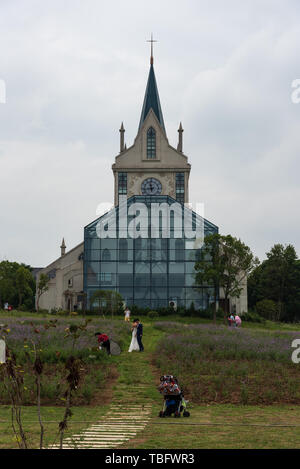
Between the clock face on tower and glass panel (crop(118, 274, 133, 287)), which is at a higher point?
the clock face on tower

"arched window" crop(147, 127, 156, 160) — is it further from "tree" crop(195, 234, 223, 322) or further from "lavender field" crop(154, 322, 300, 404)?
"lavender field" crop(154, 322, 300, 404)

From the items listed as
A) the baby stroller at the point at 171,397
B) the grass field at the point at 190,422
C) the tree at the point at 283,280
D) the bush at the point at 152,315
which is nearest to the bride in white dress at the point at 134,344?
the grass field at the point at 190,422

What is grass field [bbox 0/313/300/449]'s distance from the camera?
9.84 meters

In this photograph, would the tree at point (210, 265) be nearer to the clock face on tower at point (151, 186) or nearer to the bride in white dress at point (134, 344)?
the bride in white dress at point (134, 344)

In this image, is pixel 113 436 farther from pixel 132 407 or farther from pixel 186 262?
pixel 186 262

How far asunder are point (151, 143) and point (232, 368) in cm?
6120

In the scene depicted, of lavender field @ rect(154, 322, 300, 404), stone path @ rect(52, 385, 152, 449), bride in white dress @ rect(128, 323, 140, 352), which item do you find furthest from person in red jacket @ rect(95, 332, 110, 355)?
stone path @ rect(52, 385, 152, 449)

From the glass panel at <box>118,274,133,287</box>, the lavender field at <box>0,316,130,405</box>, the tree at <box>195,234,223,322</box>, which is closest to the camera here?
the lavender field at <box>0,316,130,405</box>

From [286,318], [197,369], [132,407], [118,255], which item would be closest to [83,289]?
[118,255]

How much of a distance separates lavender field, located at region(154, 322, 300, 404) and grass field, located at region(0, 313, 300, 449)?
22cm

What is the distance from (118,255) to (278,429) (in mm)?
43382

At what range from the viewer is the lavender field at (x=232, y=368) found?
55.3ft

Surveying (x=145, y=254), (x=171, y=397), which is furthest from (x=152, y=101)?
(x=171, y=397)
